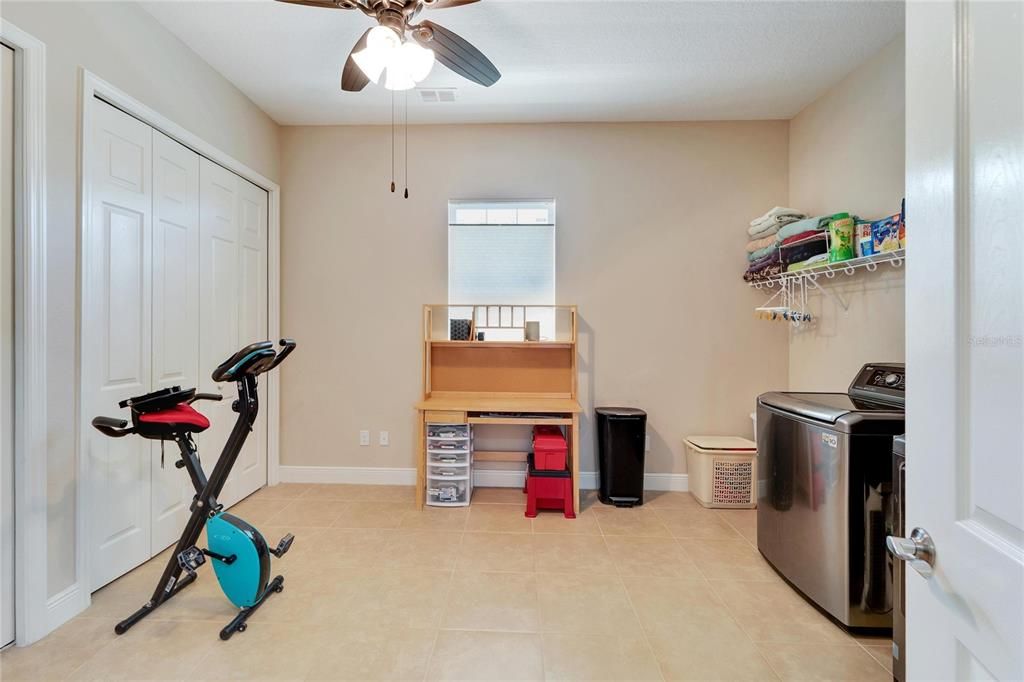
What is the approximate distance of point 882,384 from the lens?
1928mm

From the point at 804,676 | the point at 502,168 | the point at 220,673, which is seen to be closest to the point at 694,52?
the point at 502,168

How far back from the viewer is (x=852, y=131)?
2.52 metres

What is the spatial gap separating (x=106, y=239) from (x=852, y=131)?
4163 mm

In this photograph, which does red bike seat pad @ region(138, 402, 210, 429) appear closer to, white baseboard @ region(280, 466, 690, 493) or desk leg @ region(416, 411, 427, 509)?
desk leg @ region(416, 411, 427, 509)

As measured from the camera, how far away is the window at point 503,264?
10.5ft

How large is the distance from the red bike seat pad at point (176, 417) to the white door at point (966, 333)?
211cm

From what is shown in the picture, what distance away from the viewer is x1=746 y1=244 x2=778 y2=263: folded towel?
276cm

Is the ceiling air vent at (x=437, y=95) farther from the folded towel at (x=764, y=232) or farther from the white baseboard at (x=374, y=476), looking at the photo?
the white baseboard at (x=374, y=476)

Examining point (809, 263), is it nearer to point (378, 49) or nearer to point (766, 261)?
point (766, 261)

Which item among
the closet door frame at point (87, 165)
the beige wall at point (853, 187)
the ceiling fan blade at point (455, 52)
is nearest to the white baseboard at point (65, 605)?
the closet door frame at point (87, 165)

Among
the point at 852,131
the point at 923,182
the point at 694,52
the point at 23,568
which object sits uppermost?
the point at 694,52

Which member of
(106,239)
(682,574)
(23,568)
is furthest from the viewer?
(682,574)

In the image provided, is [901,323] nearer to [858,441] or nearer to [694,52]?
[858,441]

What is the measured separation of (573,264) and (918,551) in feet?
8.96
